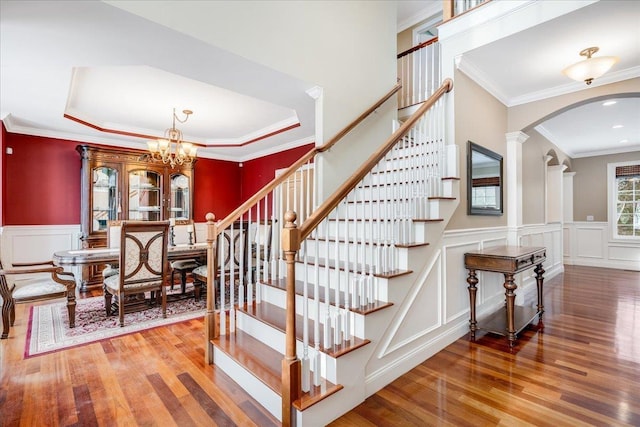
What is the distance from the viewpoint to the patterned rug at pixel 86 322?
111 inches

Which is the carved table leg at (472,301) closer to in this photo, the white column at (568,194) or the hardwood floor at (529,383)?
the hardwood floor at (529,383)

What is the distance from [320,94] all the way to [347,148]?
645mm

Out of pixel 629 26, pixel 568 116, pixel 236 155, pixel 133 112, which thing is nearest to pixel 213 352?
pixel 133 112

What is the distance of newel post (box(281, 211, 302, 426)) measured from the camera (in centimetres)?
158

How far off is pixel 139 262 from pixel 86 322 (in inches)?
35.8

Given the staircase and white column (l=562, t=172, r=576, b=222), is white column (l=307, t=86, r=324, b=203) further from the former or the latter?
white column (l=562, t=172, r=576, b=222)

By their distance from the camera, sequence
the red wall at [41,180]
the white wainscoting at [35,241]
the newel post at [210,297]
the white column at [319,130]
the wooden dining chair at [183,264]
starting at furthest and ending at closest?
the red wall at [41,180], the white wainscoting at [35,241], the wooden dining chair at [183,264], the white column at [319,130], the newel post at [210,297]

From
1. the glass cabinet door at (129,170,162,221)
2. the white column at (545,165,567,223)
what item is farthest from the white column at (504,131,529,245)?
the glass cabinet door at (129,170,162,221)

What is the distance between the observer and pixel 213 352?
2.44m

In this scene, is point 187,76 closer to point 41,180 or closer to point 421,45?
point 421,45

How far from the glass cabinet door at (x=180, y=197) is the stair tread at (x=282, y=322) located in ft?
14.1

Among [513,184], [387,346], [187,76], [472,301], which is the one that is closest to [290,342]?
[387,346]

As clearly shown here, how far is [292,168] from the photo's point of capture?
294cm

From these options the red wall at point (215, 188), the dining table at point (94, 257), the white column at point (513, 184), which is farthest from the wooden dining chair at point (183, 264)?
the white column at point (513, 184)
